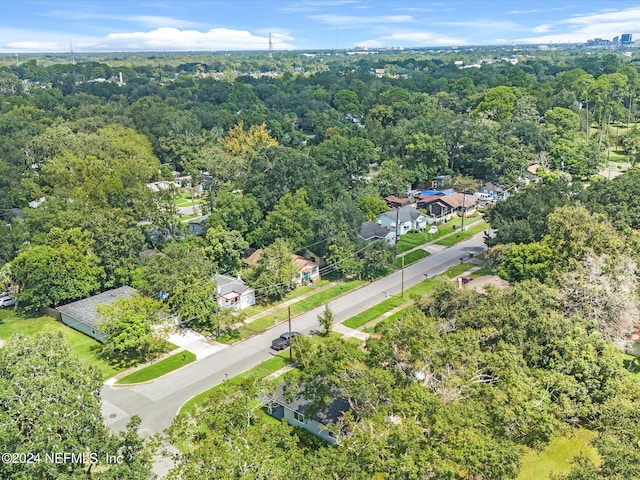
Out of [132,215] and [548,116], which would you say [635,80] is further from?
[132,215]

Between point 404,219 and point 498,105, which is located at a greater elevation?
point 498,105

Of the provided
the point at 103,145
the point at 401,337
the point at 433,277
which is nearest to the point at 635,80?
the point at 433,277

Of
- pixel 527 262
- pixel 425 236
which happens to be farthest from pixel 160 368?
pixel 425 236

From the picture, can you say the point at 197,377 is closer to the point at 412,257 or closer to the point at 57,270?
the point at 57,270

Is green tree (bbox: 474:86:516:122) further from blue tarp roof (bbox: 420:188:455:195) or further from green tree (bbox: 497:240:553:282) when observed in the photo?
green tree (bbox: 497:240:553:282)

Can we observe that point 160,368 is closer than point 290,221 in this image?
Yes

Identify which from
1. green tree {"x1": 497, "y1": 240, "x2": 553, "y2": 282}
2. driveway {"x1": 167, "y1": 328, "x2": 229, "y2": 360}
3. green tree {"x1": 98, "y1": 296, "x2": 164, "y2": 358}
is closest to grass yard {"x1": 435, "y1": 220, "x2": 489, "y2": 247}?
green tree {"x1": 497, "y1": 240, "x2": 553, "y2": 282}

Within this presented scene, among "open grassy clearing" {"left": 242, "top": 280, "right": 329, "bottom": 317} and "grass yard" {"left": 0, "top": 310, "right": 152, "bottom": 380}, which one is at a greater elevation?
"open grassy clearing" {"left": 242, "top": 280, "right": 329, "bottom": 317}

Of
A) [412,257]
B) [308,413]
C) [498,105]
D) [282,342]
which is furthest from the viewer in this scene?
[498,105]
